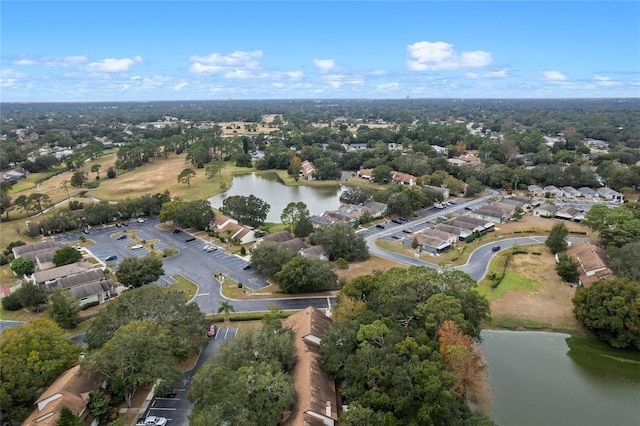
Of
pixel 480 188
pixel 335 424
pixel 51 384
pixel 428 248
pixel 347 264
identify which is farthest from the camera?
pixel 480 188

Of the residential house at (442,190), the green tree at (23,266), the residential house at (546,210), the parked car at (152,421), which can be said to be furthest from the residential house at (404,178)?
the parked car at (152,421)

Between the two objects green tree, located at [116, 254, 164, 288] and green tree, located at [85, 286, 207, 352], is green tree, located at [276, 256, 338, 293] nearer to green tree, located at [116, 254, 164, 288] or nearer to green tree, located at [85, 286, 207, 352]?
green tree, located at [85, 286, 207, 352]

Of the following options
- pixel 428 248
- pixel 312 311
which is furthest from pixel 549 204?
pixel 312 311

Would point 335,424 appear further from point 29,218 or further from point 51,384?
point 29,218

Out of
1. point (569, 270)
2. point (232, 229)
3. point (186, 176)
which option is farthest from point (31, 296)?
point (186, 176)

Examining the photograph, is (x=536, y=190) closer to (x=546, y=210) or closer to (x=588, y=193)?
(x=588, y=193)

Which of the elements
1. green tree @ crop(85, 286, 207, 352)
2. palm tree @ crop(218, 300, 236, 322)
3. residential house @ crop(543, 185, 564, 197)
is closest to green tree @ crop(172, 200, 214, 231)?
palm tree @ crop(218, 300, 236, 322)
